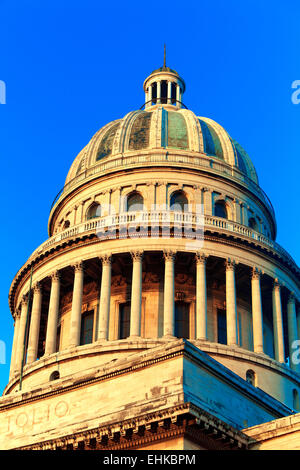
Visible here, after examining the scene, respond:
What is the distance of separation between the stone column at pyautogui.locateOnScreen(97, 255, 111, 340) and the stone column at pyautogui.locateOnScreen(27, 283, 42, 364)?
18.5 ft

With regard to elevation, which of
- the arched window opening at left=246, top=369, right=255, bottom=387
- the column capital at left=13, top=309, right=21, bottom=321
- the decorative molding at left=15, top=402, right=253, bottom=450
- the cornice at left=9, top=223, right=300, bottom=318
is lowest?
the decorative molding at left=15, top=402, right=253, bottom=450

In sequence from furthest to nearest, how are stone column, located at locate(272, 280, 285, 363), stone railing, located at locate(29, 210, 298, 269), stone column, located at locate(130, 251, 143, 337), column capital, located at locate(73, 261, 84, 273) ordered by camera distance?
column capital, located at locate(73, 261, 84, 273)
stone railing, located at locate(29, 210, 298, 269)
stone column, located at locate(272, 280, 285, 363)
stone column, located at locate(130, 251, 143, 337)

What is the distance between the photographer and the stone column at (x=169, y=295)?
50.9 metres

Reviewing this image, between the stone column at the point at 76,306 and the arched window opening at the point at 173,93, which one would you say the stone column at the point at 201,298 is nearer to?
the stone column at the point at 76,306

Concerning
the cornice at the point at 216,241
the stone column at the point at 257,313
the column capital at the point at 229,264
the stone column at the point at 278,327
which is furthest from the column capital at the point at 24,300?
the stone column at the point at 278,327

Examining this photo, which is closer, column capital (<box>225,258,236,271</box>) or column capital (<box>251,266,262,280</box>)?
column capital (<box>225,258,236,271</box>)

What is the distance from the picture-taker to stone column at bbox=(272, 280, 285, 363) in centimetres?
5384

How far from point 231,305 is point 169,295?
409 centimetres

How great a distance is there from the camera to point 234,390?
35656mm

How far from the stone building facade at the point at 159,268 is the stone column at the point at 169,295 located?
7 cm

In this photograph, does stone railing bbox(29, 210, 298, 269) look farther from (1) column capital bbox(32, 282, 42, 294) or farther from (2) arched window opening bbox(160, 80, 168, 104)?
(2) arched window opening bbox(160, 80, 168, 104)

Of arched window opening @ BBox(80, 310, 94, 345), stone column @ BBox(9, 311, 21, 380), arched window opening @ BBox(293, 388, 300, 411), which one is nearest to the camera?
arched window opening @ BBox(293, 388, 300, 411)

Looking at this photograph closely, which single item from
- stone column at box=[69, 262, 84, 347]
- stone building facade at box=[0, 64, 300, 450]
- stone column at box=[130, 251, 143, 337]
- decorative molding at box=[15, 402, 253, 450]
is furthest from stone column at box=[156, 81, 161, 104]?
decorative molding at box=[15, 402, 253, 450]
